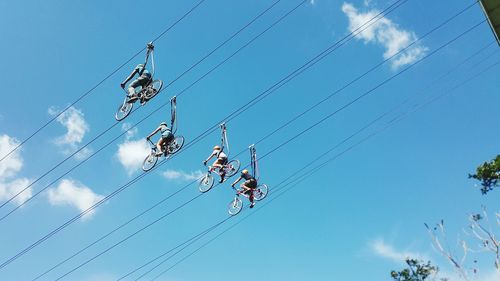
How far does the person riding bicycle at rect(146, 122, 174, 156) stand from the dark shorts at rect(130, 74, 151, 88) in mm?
1759

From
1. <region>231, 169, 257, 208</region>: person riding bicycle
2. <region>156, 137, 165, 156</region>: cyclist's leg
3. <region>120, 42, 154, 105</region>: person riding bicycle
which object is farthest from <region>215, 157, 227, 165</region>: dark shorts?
<region>120, 42, 154, 105</region>: person riding bicycle

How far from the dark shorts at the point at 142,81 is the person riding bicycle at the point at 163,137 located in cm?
176

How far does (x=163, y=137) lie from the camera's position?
→ 57.7 feet

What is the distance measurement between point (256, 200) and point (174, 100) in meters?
5.68

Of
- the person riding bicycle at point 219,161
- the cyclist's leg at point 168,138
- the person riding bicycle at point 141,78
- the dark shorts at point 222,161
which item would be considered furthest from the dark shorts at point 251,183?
the person riding bicycle at point 141,78

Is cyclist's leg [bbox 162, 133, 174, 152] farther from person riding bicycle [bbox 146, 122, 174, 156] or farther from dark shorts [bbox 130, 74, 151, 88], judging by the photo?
dark shorts [bbox 130, 74, 151, 88]

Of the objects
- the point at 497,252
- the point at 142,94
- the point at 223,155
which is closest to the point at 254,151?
the point at 223,155

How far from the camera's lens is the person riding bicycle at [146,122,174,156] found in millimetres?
17531

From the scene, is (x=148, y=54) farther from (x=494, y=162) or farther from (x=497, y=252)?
(x=494, y=162)

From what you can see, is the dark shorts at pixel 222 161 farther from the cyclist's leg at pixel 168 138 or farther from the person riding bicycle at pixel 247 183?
the cyclist's leg at pixel 168 138

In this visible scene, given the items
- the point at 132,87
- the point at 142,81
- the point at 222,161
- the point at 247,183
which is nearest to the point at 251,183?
the point at 247,183

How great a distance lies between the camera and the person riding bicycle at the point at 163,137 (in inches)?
690

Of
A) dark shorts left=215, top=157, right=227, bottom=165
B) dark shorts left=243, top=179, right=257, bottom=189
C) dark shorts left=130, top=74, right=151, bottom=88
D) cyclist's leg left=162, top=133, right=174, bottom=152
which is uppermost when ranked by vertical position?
dark shorts left=130, top=74, right=151, bottom=88

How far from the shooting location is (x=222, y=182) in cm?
1862
